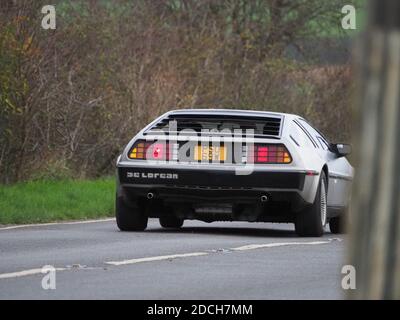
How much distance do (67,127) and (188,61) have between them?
5.20 metres

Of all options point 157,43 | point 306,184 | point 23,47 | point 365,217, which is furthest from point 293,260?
point 157,43

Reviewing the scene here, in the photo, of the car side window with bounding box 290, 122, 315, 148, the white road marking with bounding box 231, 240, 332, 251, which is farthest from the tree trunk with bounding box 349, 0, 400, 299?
the car side window with bounding box 290, 122, 315, 148

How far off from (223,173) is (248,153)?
1.10 ft

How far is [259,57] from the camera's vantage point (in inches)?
1416

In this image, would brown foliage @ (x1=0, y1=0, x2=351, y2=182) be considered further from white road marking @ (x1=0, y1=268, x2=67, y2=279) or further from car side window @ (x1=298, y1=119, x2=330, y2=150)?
white road marking @ (x1=0, y1=268, x2=67, y2=279)

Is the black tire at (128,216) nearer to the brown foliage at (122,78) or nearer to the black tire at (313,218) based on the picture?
the black tire at (313,218)

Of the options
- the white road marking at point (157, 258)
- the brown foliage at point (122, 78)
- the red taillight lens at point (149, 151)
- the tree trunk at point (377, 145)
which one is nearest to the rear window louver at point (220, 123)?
the red taillight lens at point (149, 151)

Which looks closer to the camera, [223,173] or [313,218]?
[223,173]

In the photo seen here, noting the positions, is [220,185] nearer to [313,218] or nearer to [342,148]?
[313,218]

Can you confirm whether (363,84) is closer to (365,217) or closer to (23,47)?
(365,217)

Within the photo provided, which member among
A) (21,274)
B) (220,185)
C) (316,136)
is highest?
(21,274)

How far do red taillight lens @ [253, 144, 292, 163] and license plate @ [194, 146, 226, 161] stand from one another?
35cm

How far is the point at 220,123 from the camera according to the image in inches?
594

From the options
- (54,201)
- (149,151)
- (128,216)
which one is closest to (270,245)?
(149,151)
